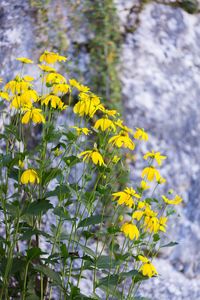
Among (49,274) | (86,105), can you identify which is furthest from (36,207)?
(86,105)

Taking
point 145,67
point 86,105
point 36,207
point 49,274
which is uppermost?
point 145,67

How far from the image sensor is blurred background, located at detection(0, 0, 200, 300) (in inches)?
90.9

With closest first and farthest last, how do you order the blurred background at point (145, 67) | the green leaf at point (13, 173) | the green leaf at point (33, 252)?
the green leaf at point (33, 252) → the green leaf at point (13, 173) → the blurred background at point (145, 67)

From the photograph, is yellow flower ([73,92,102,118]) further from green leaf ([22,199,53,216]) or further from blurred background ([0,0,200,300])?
blurred background ([0,0,200,300])

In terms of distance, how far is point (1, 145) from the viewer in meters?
2.02

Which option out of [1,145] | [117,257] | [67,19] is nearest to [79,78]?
[67,19]

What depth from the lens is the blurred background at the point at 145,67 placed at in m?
2.31

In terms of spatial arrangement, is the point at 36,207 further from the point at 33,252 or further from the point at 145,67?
the point at 145,67

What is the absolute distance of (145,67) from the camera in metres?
2.60

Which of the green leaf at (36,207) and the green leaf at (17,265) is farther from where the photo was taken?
the green leaf at (17,265)

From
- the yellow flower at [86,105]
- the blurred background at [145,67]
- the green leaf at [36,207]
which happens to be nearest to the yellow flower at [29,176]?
the green leaf at [36,207]

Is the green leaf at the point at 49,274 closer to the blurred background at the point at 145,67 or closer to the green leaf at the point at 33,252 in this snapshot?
the green leaf at the point at 33,252

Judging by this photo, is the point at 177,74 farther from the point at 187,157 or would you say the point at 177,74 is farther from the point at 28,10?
the point at 28,10

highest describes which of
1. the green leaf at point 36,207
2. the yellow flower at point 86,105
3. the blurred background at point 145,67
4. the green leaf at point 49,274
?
the blurred background at point 145,67
